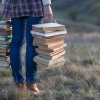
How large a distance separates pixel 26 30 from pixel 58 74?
1279 mm

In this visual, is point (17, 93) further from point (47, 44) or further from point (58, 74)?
point (58, 74)

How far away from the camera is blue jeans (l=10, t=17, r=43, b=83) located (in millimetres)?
3775

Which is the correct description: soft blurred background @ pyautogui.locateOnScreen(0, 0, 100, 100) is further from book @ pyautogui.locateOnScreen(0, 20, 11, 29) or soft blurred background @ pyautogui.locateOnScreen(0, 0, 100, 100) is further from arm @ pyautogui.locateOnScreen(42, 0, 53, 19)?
arm @ pyautogui.locateOnScreen(42, 0, 53, 19)

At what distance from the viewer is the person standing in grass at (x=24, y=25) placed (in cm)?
373

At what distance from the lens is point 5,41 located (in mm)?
3941

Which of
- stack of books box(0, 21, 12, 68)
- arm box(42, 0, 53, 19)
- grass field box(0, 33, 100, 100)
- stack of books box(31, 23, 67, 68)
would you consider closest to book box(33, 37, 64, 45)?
stack of books box(31, 23, 67, 68)

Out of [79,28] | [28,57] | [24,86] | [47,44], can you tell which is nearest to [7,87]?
[24,86]

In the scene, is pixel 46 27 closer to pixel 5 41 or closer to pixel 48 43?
pixel 48 43

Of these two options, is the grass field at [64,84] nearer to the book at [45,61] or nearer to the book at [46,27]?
the book at [45,61]

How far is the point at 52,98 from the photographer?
12.5ft

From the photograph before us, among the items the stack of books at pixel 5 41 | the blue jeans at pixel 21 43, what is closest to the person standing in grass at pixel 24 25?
the blue jeans at pixel 21 43

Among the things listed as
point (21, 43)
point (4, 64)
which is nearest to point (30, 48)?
point (21, 43)

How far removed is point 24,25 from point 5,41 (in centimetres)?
30

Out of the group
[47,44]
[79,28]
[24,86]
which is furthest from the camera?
[79,28]
